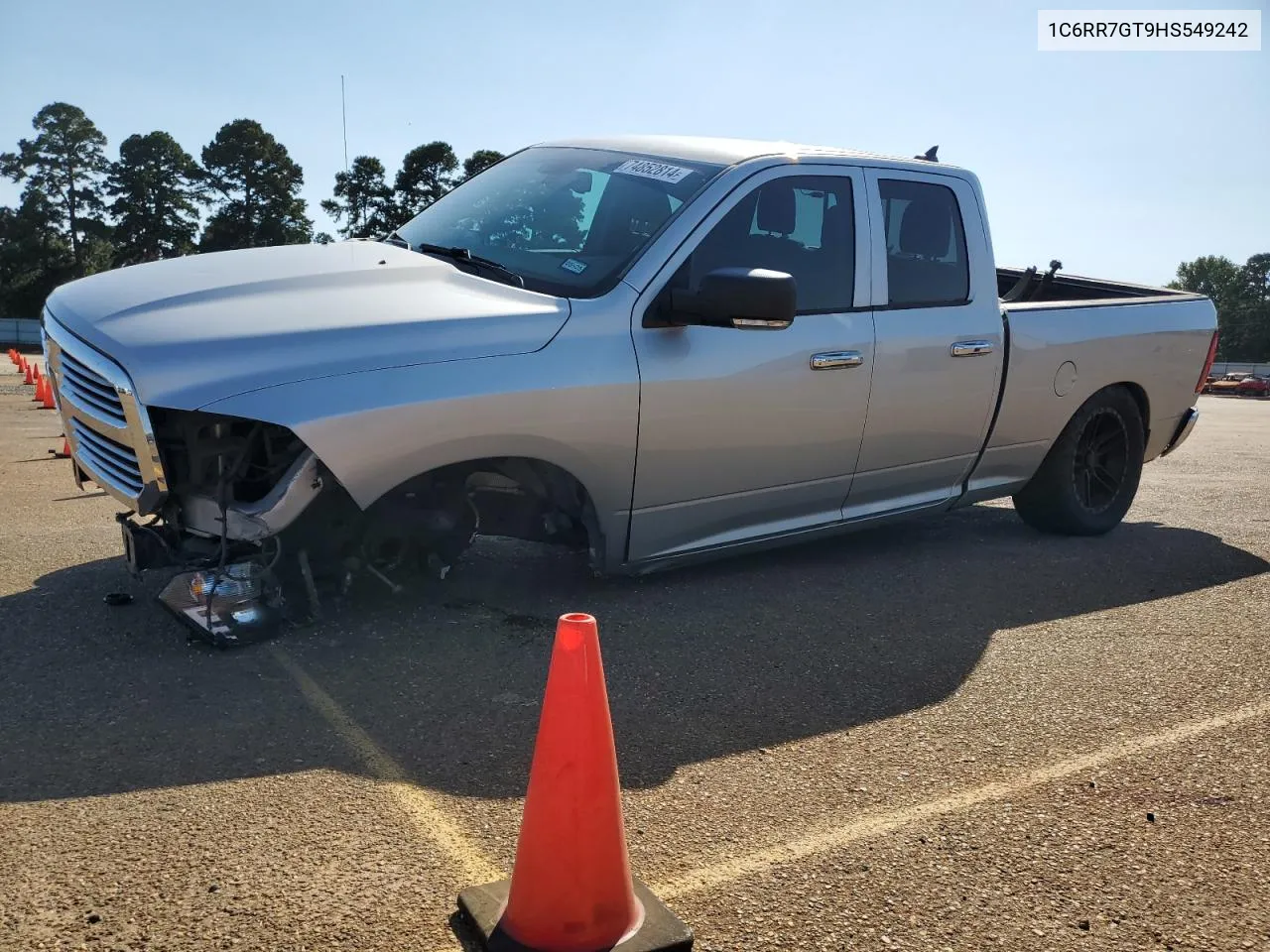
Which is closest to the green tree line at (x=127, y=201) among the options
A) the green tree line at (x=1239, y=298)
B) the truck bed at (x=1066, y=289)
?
the truck bed at (x=1066, y=289)

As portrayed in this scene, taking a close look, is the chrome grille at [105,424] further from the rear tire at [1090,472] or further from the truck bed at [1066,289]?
the truck bed at [1066,289]

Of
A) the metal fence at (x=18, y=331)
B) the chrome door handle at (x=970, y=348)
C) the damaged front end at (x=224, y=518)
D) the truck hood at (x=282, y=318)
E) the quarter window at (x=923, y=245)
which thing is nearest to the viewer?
the truck hood at (x=282, y=318)

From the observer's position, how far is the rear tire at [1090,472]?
6.56 metres

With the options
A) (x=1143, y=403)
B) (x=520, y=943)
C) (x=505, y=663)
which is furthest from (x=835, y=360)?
(x=520, y=943)

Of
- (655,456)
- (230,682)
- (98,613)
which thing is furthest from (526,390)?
(98,613)

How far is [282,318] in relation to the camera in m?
3.91

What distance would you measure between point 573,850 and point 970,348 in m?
3.95

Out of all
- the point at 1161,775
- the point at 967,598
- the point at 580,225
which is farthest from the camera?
the point at 967,598

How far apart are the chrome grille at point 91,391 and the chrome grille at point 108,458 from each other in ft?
0.32

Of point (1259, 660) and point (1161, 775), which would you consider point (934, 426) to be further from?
point (1161, 775)

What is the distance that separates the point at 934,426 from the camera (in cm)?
563

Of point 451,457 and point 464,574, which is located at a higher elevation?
point 451,457

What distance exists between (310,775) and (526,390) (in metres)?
1.58

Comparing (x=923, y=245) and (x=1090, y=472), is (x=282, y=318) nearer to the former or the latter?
(x=923, y=245)
